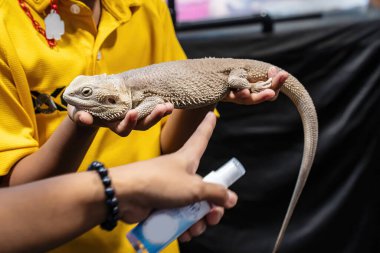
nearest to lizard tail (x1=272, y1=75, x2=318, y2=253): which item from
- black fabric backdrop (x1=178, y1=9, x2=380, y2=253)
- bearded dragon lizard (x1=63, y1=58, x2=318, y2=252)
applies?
bearded dragon lizard (x1=63, y1=58, x2=318, y2=252)

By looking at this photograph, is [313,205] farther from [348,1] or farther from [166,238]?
[166,238]

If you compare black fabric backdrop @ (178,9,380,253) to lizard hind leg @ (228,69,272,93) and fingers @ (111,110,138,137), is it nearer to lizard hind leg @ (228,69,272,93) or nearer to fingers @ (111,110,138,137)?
lizard hind leg @ (228,69,272,93)

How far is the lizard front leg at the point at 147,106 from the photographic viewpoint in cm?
75

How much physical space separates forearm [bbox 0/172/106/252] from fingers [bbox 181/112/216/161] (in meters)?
0.15

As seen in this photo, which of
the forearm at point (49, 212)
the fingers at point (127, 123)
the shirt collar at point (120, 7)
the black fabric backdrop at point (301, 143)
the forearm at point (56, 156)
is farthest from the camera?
the black fabric backdrop at point (301, 143)

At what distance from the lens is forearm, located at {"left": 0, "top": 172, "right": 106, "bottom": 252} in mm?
559

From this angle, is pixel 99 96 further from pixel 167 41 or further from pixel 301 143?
pixel 301 143

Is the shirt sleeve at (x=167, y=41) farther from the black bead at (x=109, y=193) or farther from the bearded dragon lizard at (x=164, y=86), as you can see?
the black bead at (x=109, y=193)

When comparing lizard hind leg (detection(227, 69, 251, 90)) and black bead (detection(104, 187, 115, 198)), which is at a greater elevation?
lizard hind leg (detection(227, 69, 251, 90))

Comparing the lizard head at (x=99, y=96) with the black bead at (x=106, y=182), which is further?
the lizard head at (x=99, y=96)

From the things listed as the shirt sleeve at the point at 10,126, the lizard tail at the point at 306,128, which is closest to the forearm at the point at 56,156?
the shirt sleeve at the point at 10,126

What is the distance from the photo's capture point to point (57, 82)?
2.77ft

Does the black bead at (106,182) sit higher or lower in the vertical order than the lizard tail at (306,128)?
higher

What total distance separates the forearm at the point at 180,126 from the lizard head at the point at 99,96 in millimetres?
212
